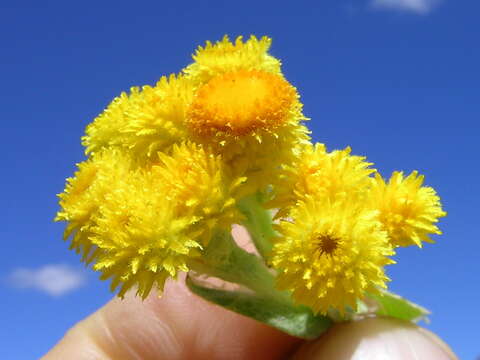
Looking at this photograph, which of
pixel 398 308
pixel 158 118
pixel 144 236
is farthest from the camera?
pixel 398 308

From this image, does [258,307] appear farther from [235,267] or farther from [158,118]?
[158,118]

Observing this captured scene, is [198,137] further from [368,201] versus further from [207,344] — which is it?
[207,344]

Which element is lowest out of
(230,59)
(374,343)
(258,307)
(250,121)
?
(374,343)

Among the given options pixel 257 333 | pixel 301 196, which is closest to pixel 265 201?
pixel 301 196

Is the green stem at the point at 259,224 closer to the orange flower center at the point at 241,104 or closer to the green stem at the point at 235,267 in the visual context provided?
the green stem at the point at 235,267

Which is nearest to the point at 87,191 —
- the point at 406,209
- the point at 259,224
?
the point at 259,224

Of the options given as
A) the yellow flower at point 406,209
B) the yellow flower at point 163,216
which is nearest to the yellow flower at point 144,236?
the yellow flower at point 163,216
